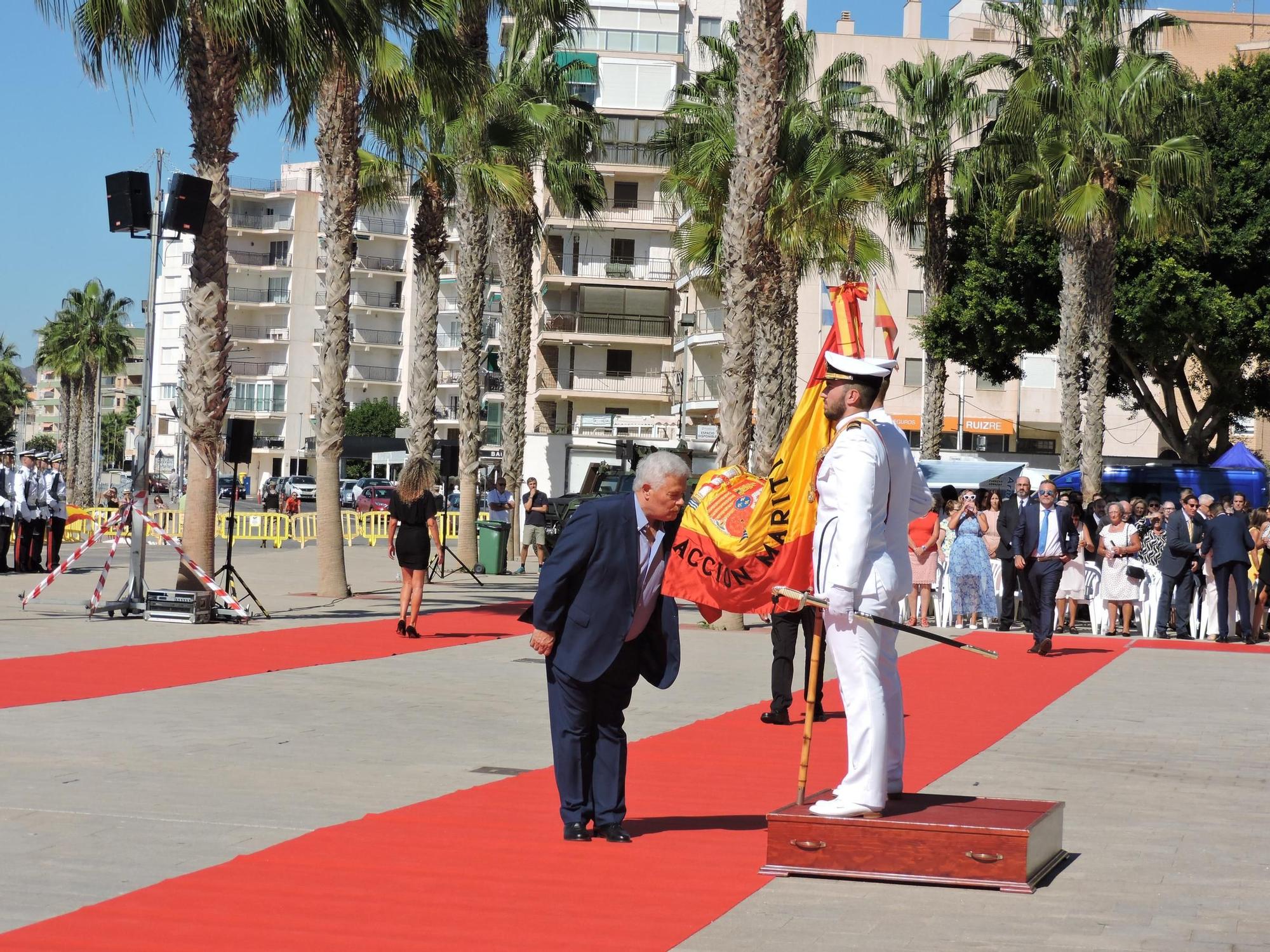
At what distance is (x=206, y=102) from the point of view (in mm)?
17938

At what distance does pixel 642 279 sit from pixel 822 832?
72.2 meters

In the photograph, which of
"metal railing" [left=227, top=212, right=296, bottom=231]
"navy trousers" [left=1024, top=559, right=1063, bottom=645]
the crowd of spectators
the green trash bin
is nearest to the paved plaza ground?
"navy trousers" [left=1024, top=559, right=1063, bottom=645]

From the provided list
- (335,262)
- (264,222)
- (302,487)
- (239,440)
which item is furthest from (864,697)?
(264,222)

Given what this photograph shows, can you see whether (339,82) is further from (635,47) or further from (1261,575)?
(635,47)

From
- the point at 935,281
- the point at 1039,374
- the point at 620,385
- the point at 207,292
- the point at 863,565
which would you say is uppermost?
the point at 935,281

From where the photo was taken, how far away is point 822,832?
6438 millimetres

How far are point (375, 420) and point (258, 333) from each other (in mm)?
15537

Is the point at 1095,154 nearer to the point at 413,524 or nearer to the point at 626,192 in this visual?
the point at 413,524

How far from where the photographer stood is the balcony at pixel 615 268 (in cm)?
7781

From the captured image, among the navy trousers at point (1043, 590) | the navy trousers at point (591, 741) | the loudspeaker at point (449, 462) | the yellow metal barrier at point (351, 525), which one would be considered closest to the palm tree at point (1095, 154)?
the loudspeaker at point (449, 462)

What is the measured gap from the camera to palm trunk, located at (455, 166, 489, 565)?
28656 millimetres

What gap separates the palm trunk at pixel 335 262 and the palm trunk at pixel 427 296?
5.28m

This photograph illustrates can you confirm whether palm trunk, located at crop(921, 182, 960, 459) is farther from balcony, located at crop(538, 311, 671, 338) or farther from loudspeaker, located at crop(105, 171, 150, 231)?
balcony, located at crop(538, 311, 671, 338)

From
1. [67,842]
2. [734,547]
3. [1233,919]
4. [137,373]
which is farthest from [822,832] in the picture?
[137,373]
